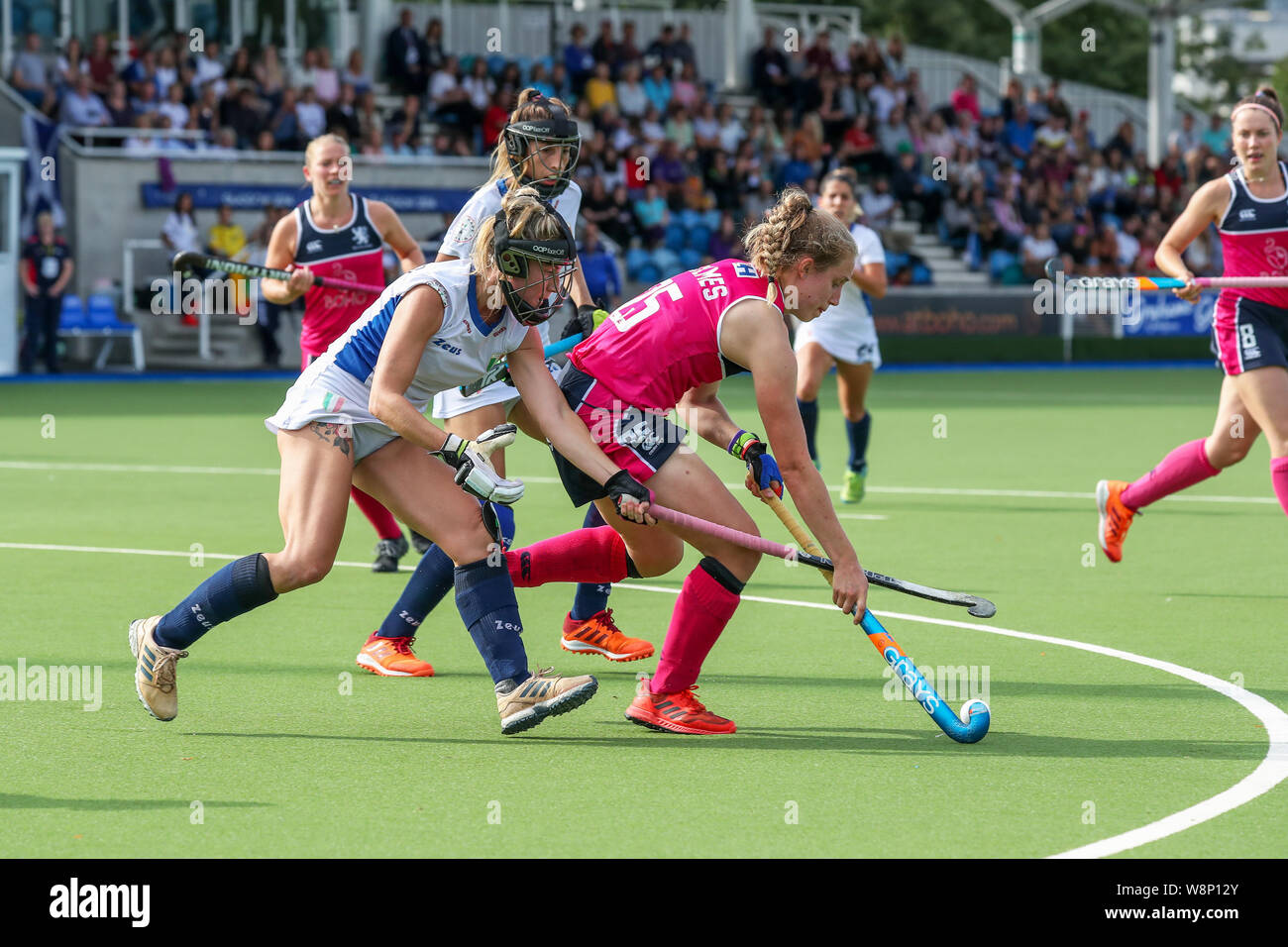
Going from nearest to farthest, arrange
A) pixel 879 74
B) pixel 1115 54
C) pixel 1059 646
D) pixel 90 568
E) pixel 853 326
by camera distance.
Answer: pixel 1059 646 → pixel 90 568 → pixel 853 326 → pixel 879 74 → pixel 1115 54

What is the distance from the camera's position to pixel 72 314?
20859 mm

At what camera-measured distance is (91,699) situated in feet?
17.0

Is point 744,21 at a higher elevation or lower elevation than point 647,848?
higher

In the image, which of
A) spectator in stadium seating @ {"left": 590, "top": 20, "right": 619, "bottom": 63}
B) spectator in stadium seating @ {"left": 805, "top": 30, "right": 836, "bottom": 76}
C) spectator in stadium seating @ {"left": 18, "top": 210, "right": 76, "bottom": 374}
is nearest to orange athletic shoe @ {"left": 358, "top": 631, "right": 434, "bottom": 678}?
spectator in stadium seating @ {"left": 18, "top": 210, "right": 76, "bottom": 374}

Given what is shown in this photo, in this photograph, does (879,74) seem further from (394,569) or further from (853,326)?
(394,569)

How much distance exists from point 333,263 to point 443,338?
10.6 feet

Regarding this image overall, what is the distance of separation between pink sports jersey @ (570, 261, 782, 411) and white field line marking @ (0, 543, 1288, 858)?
1.69m

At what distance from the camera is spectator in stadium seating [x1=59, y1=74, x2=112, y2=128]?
69.3 ft

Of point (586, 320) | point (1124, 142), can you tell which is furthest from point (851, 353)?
point (1124, 142)

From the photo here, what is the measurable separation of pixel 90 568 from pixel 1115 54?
45.4 m

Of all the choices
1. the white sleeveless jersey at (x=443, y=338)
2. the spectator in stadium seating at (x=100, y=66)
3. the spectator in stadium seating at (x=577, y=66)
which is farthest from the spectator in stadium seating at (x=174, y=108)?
the white sleeveless jersey at (x=443, y=338)

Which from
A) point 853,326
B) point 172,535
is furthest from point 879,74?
point 172,535

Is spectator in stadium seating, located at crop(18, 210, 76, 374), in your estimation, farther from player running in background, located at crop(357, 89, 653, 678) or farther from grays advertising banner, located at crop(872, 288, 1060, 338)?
player running in background, located at crop(357, 89, 653, 678)

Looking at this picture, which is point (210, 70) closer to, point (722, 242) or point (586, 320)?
point (722, 242)
